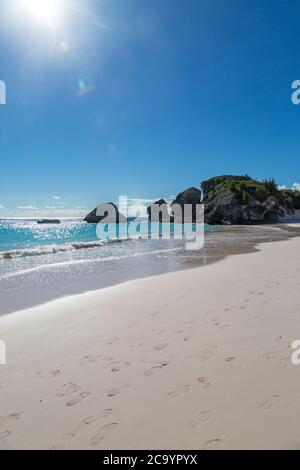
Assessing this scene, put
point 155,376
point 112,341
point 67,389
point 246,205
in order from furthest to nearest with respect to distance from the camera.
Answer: point 246,205, point 112,341, point 155,376, point 67,389

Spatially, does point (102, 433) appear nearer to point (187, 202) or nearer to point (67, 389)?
point (67, 389)

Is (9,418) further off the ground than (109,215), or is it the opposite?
(109,215)

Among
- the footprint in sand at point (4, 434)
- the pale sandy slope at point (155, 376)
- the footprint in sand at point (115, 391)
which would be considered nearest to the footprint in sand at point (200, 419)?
the pale sandy slope at point (155, 376)

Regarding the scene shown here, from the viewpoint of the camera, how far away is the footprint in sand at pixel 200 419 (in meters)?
3.22

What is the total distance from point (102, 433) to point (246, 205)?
75.7 meters

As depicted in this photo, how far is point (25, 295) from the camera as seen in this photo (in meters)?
9.82

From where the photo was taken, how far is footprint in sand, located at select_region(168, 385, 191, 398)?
376 centimetres

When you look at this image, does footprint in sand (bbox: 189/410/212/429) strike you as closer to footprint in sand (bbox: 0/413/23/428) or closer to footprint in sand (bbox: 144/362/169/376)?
footprint in sand (bbox: 144/362/169/376)

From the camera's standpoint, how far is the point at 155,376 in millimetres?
4250

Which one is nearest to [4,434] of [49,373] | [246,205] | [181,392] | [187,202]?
[49,373]

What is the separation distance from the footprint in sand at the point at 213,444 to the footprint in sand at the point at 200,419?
8.5 inches

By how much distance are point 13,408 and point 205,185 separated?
109m

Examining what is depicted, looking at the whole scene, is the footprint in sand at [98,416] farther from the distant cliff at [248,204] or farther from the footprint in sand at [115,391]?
the distant cliff at [248,204]
